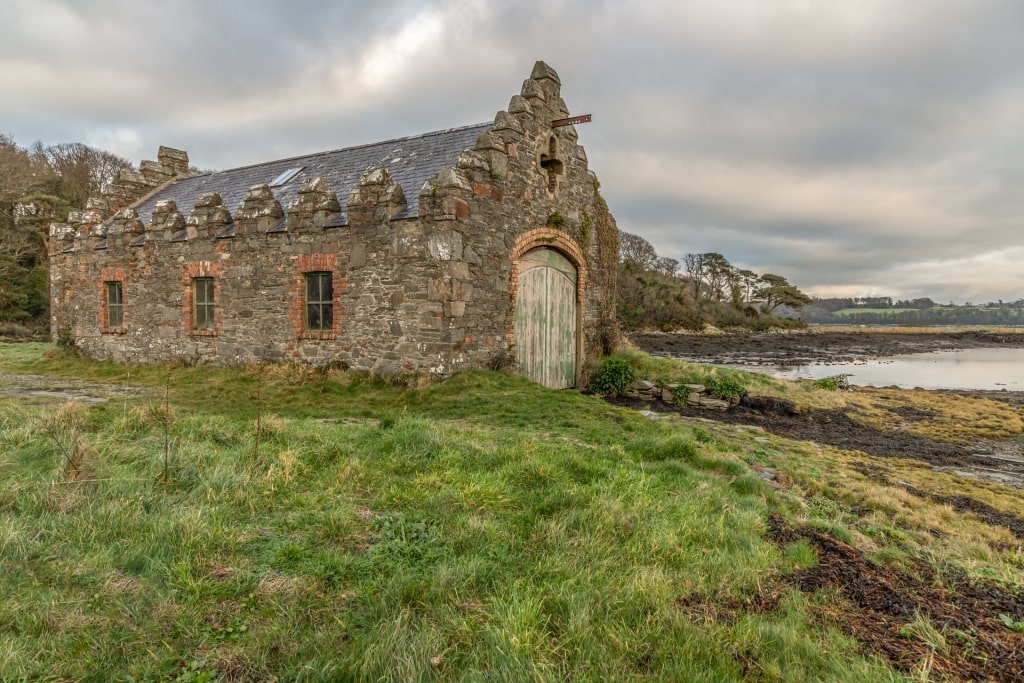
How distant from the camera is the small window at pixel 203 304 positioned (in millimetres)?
14422

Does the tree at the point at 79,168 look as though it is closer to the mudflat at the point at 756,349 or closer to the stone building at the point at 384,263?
the stone building at the point at 384,263

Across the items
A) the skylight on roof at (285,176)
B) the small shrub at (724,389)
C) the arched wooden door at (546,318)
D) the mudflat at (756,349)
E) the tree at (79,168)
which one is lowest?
the mudflat at (756,349)

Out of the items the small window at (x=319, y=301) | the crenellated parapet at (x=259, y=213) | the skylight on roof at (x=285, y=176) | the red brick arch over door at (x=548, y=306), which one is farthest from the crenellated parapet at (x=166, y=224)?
the red brick arch over door at (x=548, y=306)

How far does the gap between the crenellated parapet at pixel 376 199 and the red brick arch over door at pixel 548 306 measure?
2.88 m

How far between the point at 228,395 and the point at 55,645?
373 inches

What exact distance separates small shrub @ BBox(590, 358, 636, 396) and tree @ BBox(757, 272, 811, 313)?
2182 inches

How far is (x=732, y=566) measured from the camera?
3.93m

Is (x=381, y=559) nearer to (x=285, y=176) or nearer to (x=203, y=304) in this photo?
(x=203, y=304)

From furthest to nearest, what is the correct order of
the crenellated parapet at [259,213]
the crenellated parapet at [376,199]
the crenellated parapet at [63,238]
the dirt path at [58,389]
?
the crenellated parapet at [63,238]
the crenellated parapet at [259,213]
the crenellated parapet at [376,199]
the dirt path at [58,389]

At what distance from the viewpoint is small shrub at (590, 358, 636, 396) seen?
1409cm

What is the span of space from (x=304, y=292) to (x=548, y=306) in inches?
234

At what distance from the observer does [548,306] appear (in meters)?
13.8

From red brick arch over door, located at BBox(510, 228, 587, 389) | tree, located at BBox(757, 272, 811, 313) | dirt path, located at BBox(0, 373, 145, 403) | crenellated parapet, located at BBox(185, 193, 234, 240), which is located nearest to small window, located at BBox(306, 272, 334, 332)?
crenellated parapet, located at BBox(185, 193, 234, 240)

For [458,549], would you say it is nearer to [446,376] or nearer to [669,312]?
[446,376]
